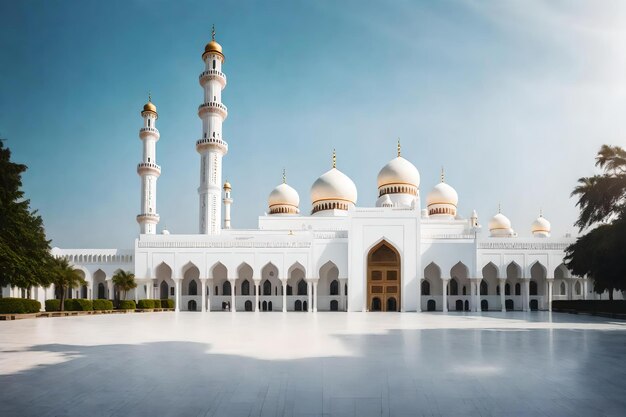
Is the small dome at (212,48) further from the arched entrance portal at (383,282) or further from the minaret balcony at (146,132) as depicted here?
the arched entrance portal at (383,282)

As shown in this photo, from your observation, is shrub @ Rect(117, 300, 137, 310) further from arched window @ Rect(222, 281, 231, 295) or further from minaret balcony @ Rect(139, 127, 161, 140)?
minaret balcony @ Rect(139, 127, 161, 140)

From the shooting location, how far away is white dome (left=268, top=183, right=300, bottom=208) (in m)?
41.2

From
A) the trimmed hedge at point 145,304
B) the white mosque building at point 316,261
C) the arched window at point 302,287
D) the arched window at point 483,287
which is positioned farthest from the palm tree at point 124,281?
the arched window at point 483,287

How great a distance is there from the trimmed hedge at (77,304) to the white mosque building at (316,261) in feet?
20.0

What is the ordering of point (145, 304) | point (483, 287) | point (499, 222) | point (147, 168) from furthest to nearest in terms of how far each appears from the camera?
point (499, 222), point (147, 168), point (483, 287), point (145, 304)

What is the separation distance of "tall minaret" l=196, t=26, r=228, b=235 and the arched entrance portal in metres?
11.1

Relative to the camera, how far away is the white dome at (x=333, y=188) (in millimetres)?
39594

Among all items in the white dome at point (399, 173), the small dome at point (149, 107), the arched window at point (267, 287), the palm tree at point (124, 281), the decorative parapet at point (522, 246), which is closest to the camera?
the palm tree at point (124, 281)

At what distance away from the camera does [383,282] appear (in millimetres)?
32312

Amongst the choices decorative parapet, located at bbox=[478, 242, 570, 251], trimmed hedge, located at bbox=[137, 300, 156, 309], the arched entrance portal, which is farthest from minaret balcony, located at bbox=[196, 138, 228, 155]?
decorative parapet, located at bbox=[478, 242, 570, 251]

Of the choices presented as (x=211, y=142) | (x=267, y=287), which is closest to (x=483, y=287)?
(x=267, y=287)

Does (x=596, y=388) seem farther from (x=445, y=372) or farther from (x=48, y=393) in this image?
(x=48, y=393)

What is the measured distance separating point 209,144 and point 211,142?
194 mm

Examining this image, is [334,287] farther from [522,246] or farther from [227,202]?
[227,202]
